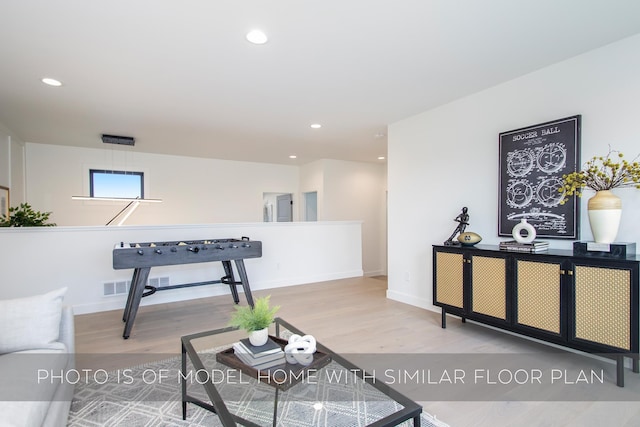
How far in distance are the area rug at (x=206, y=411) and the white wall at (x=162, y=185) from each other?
4580 millimetres

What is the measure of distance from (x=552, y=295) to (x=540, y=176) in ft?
3.47

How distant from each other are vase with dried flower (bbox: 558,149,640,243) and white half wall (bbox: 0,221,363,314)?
3858 millimetres

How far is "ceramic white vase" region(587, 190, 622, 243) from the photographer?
2.25 m

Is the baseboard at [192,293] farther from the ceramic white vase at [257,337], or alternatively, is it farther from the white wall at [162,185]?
the ceramic white vase at [257,337]

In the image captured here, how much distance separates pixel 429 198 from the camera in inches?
154

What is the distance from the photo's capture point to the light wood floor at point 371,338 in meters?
1.85

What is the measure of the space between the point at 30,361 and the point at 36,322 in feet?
0.80

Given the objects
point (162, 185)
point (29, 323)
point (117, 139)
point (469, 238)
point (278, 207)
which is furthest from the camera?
point (278, 207)

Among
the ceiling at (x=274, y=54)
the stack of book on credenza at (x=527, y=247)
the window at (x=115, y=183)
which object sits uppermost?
the ceiling at (x=274, y=54)

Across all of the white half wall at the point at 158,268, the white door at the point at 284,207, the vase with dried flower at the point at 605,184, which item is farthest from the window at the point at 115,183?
the vase with dried flower at the point at 605,184

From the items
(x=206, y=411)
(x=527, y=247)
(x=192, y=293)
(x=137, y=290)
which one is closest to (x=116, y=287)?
(x=192, y=293)

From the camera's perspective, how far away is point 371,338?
9.84ft

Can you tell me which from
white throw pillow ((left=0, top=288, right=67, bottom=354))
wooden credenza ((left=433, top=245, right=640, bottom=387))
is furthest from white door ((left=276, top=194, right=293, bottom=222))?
white throw pillow ((left=0, top=288, right=67, bottom=354))

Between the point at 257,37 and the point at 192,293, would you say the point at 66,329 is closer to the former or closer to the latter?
the point at 257,37
